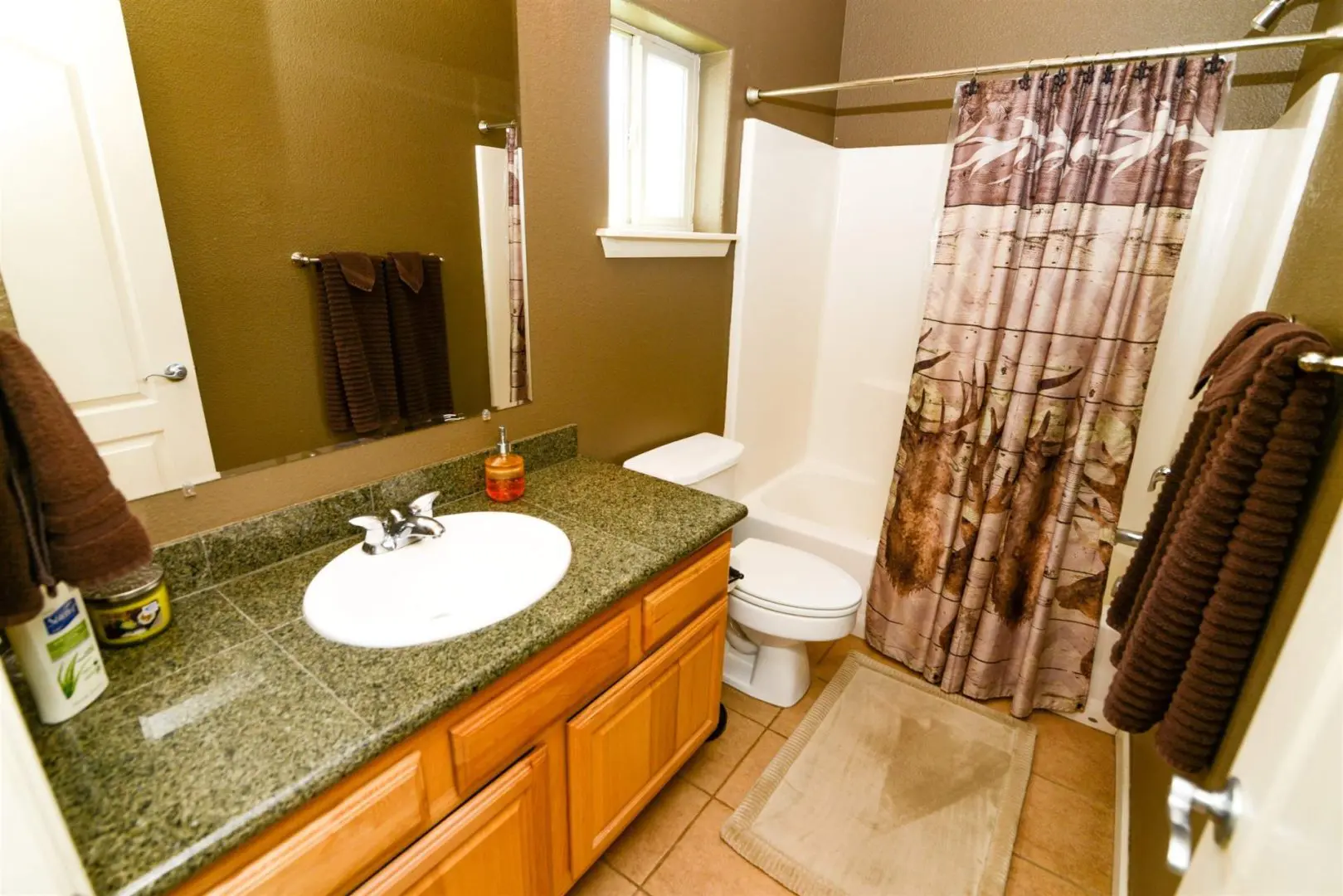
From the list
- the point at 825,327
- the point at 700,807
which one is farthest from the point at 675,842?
the point at 825,327

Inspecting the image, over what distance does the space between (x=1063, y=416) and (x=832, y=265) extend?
118 centimetres

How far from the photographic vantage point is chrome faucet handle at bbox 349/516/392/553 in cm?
114

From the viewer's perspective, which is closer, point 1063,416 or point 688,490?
point 688,490

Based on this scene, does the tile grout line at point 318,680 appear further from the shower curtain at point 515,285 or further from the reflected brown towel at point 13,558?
the shower curtain at point 515,285

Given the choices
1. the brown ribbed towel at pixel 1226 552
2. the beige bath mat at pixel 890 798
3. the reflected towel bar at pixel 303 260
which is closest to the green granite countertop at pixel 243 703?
the reflected towel bar at pixel 303 260

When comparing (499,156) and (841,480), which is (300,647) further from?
(841,480)

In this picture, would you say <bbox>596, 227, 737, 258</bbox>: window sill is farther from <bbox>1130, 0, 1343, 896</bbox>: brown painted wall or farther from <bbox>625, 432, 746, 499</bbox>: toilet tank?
<bbox>1130, 0, 1343, 896</bbox>: brown painted wall

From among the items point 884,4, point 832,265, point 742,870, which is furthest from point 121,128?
point 884,4

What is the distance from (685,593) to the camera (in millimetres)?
1336

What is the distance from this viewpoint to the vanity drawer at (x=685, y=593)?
125cm

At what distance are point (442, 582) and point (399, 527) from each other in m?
→ 0.14

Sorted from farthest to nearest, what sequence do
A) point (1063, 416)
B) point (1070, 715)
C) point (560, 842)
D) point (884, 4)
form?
point (884, 4) → point (1070, 715) → point (1063, 416) → point (560, 842)

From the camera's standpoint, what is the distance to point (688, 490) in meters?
1.51

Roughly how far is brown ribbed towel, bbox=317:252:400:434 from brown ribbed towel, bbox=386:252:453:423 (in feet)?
0.08
